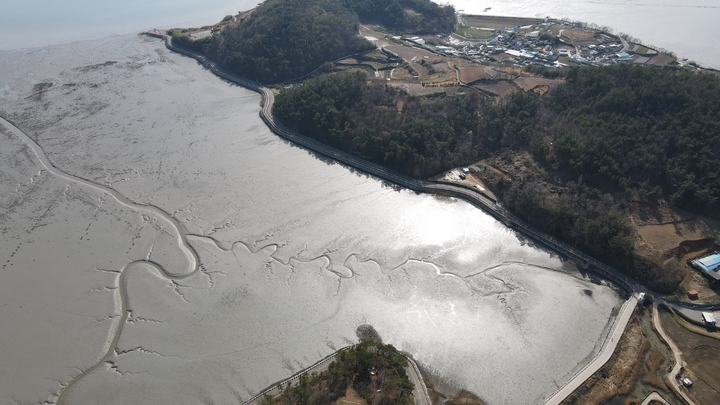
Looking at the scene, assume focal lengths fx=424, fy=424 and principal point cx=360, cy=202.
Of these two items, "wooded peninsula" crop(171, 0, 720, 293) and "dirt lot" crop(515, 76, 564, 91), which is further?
"dirt lot" crop(515, 76, 564, 91)

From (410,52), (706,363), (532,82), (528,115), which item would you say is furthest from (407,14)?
(706,363)

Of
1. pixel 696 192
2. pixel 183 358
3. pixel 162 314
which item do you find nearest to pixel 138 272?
pixel 162 314

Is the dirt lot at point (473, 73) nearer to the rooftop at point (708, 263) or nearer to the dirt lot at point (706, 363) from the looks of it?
the rooftop at point (708, 263)

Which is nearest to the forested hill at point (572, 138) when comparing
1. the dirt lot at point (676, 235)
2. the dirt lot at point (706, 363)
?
the dirt lot at point (676, 235)

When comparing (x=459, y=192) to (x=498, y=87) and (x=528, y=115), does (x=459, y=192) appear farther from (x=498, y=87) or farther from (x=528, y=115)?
(x=498, y=87)

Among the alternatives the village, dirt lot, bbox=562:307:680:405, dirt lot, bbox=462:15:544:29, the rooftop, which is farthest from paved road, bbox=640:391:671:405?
dirt lot, bbox=462:15:544:29

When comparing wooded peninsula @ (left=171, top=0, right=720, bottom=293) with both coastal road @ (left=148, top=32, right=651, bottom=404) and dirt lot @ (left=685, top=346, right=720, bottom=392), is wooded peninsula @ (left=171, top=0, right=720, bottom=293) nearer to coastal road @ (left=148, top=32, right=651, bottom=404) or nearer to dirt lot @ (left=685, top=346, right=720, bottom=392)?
coastal road @ (left=148, top=32, right=651, bottom=404)
